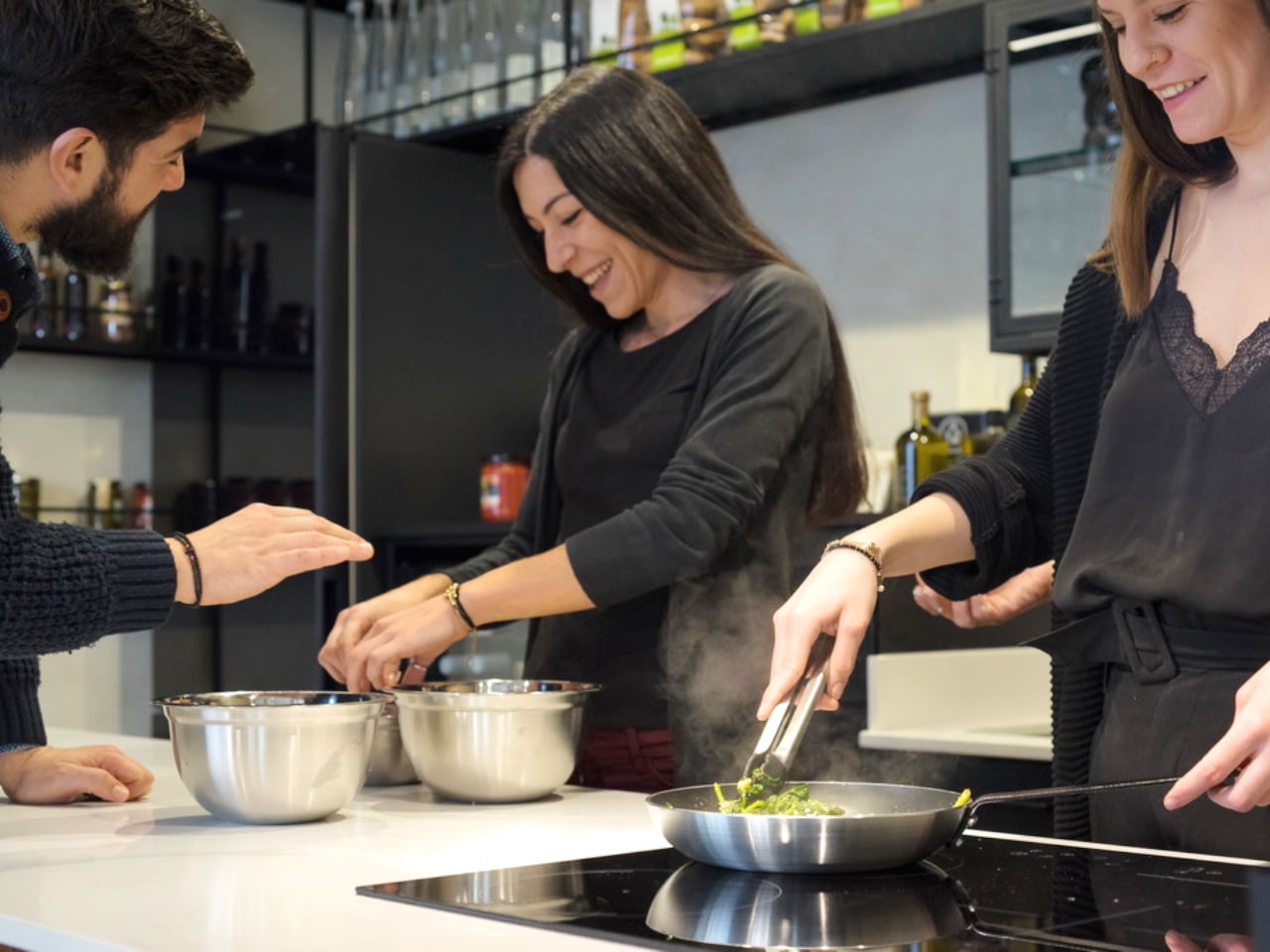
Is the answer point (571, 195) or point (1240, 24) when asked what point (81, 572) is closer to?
point (571, 195)

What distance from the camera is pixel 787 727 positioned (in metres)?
1.22

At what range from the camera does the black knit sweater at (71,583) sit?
126 cm

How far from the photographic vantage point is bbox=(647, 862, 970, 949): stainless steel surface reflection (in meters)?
0.88

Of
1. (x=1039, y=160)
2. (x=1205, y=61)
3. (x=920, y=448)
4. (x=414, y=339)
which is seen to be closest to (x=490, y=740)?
(x=1205, y=61)

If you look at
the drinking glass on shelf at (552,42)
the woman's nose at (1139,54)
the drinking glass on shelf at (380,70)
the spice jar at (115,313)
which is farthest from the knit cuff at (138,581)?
the spice jar at (115,313)

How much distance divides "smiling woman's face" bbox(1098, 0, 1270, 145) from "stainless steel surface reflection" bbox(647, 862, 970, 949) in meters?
0.66

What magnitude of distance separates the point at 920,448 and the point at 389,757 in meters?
1.48

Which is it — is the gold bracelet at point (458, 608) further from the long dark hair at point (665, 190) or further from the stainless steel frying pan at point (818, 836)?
the stainless steel frying pan at point (818, 836)

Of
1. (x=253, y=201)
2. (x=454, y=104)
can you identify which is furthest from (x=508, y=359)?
(x=253, y=201)

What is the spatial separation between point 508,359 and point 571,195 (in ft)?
6.05

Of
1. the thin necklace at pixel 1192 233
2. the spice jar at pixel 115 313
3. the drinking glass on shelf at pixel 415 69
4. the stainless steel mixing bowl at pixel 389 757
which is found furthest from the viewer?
the spice jar at pixel 115 313

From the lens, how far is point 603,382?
2025mm

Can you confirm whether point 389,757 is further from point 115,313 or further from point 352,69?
point 115,313

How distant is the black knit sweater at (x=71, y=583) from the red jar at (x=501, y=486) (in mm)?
2070
